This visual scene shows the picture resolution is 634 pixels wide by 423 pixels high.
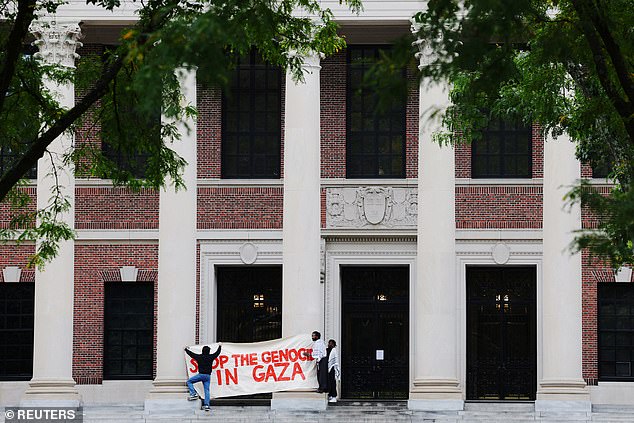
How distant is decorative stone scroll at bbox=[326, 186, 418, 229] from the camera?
37.3 meters

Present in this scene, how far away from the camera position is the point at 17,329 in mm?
37969

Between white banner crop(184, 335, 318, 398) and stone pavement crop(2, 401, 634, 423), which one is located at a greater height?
white banner crop(184, 335, 318, 398)

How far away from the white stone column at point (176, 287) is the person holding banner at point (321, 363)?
125 inches

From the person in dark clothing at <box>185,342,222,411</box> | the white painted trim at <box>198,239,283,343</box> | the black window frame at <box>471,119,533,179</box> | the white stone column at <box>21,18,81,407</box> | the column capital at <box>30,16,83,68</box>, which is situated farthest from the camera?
the white painted trim at <box>198,239,283,343</box>

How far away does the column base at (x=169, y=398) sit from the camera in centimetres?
3456

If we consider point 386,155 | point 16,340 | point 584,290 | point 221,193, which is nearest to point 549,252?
point 584,290

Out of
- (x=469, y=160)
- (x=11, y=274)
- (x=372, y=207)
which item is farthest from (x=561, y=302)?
(x=11, y=274)

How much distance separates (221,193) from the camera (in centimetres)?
3766

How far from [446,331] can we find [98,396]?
367 inches

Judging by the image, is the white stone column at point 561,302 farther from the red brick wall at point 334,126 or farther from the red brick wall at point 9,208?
the red brick wall at point 9,208

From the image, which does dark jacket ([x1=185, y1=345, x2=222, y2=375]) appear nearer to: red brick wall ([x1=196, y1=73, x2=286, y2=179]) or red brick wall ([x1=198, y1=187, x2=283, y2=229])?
red brick wall ([x1=198, y1=187, x2=283, y2=229])

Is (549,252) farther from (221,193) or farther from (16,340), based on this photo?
(16,340)

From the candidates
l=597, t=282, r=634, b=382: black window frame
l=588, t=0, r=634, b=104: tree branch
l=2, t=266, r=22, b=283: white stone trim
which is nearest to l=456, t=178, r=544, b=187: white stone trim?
l=597, t=282, r=634, b=382: black window frame

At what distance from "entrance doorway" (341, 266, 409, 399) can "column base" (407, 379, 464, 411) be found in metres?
2.82
